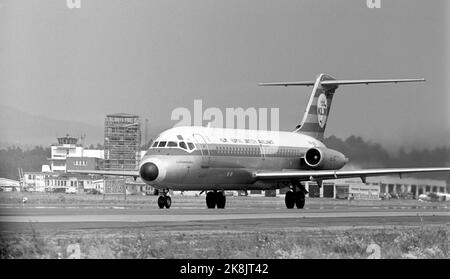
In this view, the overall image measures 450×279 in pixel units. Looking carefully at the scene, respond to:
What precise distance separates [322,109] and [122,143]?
89.3 meters

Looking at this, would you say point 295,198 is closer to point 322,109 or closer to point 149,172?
point 322,109

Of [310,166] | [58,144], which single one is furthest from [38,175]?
[310,166]

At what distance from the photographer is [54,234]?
90.4ft

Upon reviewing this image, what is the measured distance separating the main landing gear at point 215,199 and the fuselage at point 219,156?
0.76m

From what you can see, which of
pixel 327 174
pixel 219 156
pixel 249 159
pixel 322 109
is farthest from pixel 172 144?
pixel 322 109

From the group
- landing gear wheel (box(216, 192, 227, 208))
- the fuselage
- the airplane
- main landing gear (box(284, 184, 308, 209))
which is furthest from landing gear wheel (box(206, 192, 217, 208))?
main landing gear (box(284, 184, 308, 209))

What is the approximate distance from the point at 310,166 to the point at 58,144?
11665 cm

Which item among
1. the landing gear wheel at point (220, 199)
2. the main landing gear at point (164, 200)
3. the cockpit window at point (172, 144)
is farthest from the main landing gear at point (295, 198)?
the cockpit window at point (172, 144)

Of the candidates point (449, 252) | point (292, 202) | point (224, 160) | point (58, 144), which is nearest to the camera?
point (449, 252)

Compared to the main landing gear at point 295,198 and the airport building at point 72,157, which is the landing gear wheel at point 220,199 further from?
the airport building at point 72,157

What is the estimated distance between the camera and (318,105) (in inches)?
2515

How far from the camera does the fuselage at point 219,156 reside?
49.4 meters

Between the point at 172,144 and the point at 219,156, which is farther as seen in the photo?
the point at 219,156
